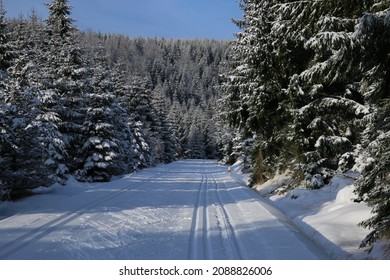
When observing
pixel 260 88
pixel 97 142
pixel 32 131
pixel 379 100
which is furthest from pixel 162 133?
pixel 379 100

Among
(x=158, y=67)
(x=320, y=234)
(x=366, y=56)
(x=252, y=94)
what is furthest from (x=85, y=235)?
(x=158, y=67)

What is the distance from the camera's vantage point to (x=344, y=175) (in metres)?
12.7

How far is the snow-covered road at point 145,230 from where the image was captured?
7.09 metres

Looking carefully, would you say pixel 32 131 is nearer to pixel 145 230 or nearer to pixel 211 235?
pixel 145 230

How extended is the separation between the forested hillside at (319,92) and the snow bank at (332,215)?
1.76 feet

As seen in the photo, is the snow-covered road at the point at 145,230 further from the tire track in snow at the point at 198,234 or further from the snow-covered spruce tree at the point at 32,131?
the snow-covered spruce tree at the point at 32,131

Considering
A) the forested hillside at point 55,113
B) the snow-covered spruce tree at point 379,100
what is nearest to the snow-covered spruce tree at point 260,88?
the forested hillside at point 55,113

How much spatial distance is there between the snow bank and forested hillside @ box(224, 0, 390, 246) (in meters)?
0.54

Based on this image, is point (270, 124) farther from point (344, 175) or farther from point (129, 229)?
point (129, 229)

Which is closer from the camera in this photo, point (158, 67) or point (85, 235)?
point (85, 235)

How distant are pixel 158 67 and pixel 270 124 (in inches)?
7305

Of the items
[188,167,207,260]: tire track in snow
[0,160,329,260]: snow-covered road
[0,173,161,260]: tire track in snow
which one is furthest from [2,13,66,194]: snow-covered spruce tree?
[188,167,207,260]: tire track in snow

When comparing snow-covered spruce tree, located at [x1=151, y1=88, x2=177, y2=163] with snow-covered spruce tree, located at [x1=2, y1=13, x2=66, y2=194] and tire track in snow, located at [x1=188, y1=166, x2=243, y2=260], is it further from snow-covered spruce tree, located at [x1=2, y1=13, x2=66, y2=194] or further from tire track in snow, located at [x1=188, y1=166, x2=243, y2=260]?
tire track in snow, located at [x1=188, y1=166, x2=243, y2=260]

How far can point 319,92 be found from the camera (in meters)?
13.3
